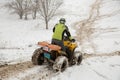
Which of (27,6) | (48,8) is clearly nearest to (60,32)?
(48,8)

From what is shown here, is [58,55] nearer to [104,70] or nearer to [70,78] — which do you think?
[70,78]

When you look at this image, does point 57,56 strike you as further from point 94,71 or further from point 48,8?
point 48,8

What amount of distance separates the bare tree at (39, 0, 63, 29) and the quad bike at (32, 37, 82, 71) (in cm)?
2214

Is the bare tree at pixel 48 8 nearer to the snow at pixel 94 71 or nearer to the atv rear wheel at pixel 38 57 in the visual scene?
the snow at pixel 94 71

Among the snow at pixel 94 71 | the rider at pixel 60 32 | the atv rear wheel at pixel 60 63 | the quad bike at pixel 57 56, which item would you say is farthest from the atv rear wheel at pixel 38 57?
the snow at pixel 94 71

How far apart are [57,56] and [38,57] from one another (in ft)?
3.07

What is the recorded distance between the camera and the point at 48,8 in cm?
3722

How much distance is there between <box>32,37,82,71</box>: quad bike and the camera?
10562 millimetres

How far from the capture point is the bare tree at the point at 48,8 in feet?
112

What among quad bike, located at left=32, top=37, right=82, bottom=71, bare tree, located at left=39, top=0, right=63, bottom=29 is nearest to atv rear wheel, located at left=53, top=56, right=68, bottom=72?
quad bike, located at left=32, top=37, right=82, bottom=71

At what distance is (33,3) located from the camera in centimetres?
4509

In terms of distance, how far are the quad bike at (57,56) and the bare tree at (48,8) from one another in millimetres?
22138

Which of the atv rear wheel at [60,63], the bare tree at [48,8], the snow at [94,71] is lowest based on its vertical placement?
the snow at [94,71]

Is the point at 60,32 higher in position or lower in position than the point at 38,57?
higher
